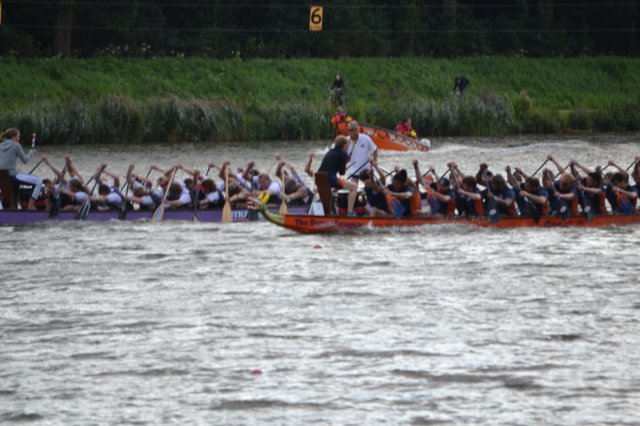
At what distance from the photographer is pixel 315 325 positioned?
1783cm

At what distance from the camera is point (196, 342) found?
16.9 m

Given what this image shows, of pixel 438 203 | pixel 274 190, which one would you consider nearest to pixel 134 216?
pixel 274 190

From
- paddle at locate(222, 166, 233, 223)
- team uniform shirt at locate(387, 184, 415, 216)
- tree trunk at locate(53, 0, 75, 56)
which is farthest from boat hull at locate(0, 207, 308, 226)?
tree trunk at locate(53, 0, 75, 56)

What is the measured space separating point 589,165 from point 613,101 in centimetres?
1766

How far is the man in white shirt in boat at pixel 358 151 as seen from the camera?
24828 millimetres

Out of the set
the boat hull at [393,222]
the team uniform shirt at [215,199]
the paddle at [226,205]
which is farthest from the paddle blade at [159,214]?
the boat hull at [393,222]

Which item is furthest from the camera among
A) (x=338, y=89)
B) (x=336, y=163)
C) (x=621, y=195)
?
(x=338, y=89)

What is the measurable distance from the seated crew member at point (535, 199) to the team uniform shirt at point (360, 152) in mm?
2617

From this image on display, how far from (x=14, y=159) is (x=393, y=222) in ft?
22.4

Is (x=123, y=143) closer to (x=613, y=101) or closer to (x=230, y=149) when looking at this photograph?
(x=230, y=149)

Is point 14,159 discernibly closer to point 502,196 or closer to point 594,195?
point 502,196

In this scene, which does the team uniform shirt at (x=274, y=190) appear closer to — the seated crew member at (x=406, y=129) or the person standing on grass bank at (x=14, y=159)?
the person standing on grass bank at (x=14, y=159)

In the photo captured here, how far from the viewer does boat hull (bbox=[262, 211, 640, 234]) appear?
920 inches

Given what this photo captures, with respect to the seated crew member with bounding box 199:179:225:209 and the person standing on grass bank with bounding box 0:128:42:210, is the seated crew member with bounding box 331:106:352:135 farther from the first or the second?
the person standing on grass bank with bounding box 0:128:42:210
